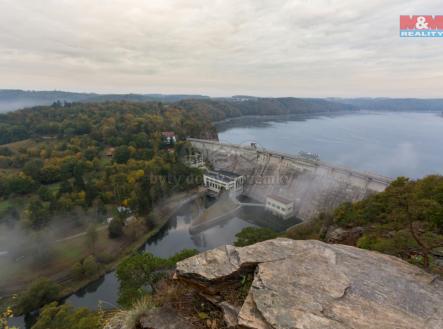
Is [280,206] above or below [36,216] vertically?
below

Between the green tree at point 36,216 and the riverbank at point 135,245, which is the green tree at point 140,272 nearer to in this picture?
the riverbank at point 135,245

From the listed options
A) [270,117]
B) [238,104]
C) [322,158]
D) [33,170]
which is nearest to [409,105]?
[270,117]

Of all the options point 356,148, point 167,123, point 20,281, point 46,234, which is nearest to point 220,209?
point 46,234

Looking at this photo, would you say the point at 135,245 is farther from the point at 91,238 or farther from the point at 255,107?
the point at 255,107

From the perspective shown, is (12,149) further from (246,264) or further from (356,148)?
(356,148)

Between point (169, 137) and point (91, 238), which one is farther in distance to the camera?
point (169, 137)

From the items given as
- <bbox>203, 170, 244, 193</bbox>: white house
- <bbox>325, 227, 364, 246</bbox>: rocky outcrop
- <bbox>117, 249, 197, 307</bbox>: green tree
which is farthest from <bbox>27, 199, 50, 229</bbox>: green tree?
<bbox>325, 227, 364, 246</bbox>: rocky outcrop
